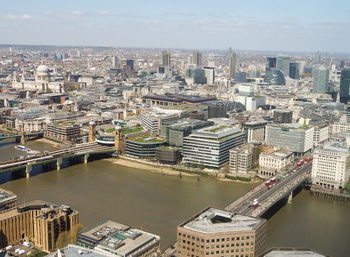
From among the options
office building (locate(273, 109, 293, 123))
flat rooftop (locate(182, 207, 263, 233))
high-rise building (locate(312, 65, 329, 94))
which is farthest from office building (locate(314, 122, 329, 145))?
high-rise building (locate(312, 65, 329, 94))

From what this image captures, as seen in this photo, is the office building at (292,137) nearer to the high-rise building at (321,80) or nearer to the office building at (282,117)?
the office building at (282,117)

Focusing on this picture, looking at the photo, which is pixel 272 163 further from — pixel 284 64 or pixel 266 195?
pixel 284 64

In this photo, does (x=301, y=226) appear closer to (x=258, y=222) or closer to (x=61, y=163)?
(x=258, y=222)

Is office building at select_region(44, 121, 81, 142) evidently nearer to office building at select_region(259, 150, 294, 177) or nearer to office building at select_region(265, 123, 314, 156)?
office building at select_region(265, 123, 314, 156)

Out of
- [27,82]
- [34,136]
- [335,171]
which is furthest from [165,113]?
[27,82]

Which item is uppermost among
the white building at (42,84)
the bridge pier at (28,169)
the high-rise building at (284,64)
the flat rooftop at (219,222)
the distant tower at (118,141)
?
the high-rise building at (284,64)

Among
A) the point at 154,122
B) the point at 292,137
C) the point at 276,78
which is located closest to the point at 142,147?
the point at 154,122

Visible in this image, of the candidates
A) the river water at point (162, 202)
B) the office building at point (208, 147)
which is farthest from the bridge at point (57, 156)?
the office building at point (208, 147)
